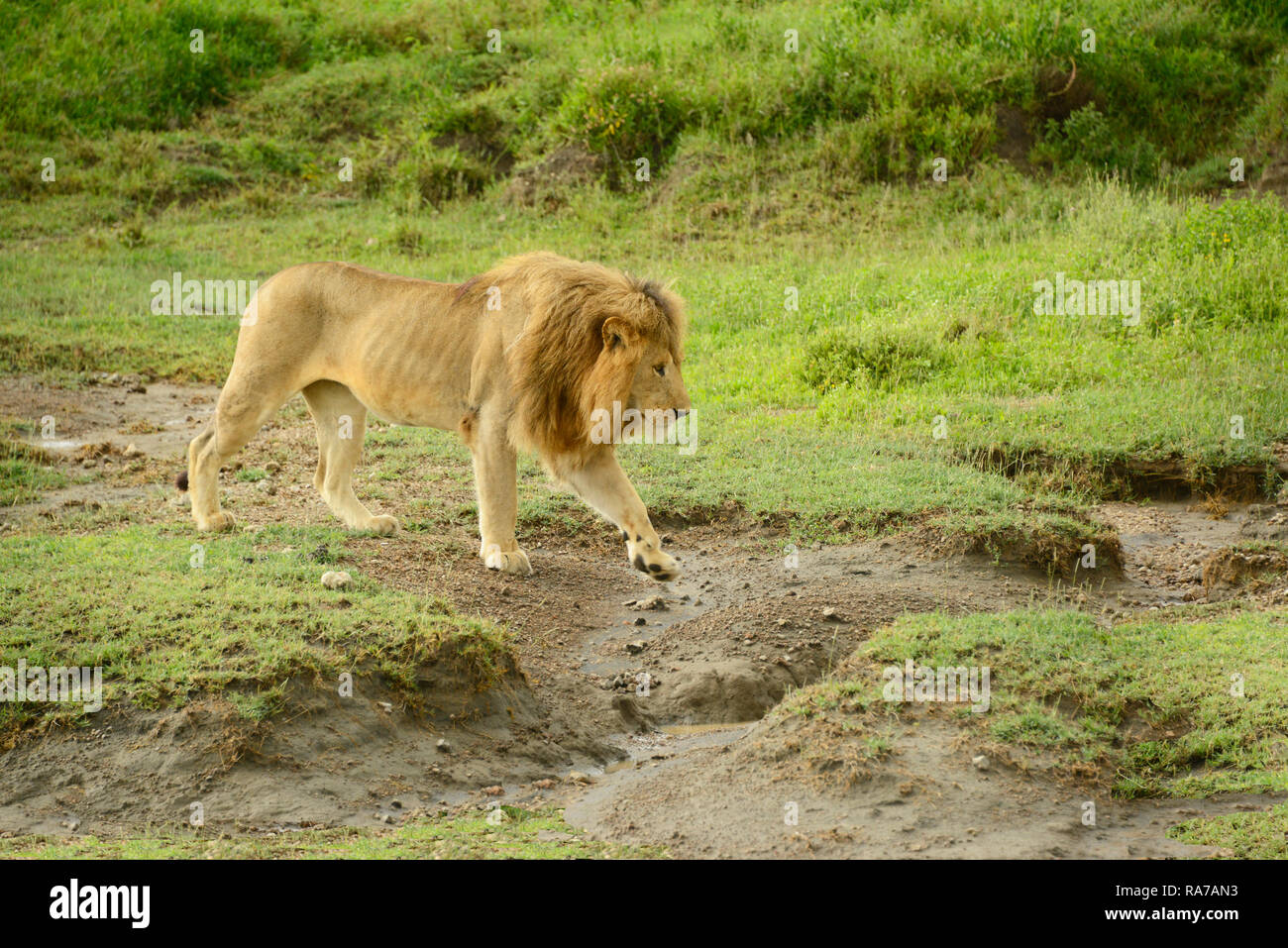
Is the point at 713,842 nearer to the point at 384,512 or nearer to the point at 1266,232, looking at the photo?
the point at 384,512

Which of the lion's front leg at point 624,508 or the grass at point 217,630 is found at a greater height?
the lion's front leg at point 624,508

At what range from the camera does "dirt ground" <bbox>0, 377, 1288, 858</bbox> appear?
5016mm

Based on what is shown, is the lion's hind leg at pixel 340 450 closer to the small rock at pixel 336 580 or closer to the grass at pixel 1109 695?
the small rock at pixel 336 580

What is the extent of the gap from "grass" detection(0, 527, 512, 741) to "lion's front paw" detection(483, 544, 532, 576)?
34.9 inches

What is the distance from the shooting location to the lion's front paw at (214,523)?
795cm

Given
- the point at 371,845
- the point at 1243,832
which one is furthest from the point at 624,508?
the point at 1243,832

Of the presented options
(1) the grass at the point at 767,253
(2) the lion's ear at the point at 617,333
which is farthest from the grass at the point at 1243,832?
(2) the lion's ear at the point at 617,333

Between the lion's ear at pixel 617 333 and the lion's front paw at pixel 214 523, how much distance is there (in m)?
2.60

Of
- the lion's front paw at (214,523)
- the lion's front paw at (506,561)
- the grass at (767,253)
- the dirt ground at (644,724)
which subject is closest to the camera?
the dirt ground at (644,724)

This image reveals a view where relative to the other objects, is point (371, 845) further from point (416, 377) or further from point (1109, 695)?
point (416, 377)

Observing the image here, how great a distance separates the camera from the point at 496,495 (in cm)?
755

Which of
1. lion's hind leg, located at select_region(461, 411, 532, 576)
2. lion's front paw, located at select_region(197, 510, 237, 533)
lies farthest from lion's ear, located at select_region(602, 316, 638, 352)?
lion's front paw, located at select_region(197, 510, 237, 533)

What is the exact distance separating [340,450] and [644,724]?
2920 mm
